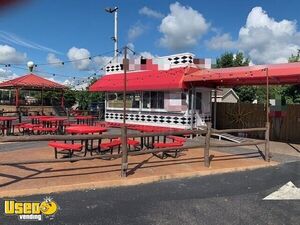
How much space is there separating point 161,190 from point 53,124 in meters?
9.29

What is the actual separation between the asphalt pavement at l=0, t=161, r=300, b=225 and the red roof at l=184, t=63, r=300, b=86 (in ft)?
18.3

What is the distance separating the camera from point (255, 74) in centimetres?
1235

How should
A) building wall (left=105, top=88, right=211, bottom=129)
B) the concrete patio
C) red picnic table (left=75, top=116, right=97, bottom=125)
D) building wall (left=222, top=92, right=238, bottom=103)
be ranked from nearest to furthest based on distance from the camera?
1. the concrete patio
2. building wall (left=105, top=88, right=211, bottom=129)
3. red picnic table (left=75, top=116, right=97, bottom=125)
4. building wall (left=222, top=92, right=238, bottom=103)

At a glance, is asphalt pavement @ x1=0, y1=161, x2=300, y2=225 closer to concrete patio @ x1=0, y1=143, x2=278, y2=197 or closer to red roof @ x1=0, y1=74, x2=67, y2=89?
concrete patio @ x1=0, y1=143, x2=278, y2=197

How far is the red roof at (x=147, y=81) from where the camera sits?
15.0m

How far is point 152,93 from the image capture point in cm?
1688

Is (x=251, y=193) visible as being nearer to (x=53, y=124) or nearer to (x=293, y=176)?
(x=293, y=176)

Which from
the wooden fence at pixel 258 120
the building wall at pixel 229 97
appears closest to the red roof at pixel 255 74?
the wooden fence at pixel 258 120

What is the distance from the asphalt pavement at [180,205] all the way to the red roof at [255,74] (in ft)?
18.3

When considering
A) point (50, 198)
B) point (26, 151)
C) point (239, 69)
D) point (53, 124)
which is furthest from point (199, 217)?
point (53, 124)

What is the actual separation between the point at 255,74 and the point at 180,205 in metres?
8.27

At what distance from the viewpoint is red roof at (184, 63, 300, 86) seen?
1165 centimetres

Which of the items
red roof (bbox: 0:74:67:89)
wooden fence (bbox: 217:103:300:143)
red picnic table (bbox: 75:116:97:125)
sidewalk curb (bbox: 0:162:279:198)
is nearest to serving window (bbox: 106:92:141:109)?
red picnic table (bbox: 75:116:97:125)

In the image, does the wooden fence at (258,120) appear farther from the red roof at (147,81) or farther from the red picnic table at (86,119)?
the red picnic table at (86,119)
